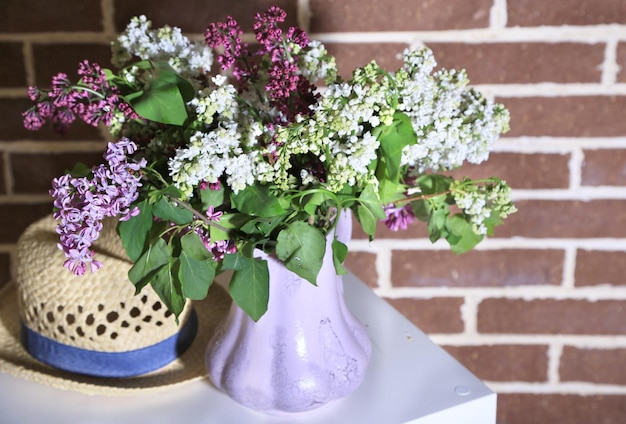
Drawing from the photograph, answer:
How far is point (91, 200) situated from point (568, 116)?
682 millimetres

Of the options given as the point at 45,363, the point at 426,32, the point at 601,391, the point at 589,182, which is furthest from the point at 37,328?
the point at 601,391

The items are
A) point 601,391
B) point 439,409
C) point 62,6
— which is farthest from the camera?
point 601,391

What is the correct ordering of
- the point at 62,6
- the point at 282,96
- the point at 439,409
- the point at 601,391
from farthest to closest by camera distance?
the point at 601,391, the point at 62,6, the point at 439,409, the point at 282,96

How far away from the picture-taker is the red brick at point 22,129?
3.22ft

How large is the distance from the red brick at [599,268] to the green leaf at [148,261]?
2.22ft

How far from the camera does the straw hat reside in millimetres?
712

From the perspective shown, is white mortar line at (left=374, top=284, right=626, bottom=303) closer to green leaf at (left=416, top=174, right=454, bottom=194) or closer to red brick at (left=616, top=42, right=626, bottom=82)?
red brick at (left=616, top=42, right=626, bottom=82)

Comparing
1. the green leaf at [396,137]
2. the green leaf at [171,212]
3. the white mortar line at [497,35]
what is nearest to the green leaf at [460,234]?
the green leaf at [396,137]

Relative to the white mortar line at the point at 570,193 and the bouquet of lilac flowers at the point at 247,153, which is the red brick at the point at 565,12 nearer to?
the white mortar line at the point at 570,193

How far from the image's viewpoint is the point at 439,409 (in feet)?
2.29

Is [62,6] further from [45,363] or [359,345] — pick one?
[359,345]

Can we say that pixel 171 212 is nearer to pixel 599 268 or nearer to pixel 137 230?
pixel 137 230

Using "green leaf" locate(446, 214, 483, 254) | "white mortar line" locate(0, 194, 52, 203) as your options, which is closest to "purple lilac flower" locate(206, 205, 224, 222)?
"green leaf" locate(446, 214, 483, 254)

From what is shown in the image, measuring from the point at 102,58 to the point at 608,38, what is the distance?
630mm
